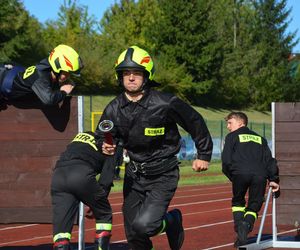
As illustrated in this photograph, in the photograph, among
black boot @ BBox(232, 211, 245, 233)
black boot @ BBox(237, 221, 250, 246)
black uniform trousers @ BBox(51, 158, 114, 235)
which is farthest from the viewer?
black boot @ BBox(232, 211, 245, 233)

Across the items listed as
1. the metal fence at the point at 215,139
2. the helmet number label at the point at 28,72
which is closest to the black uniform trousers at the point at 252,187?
the helmet number label at the point at 28,72

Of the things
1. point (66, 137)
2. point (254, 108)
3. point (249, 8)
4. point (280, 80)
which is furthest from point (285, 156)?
point (249, 8)

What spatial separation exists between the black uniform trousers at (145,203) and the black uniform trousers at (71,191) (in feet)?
1.47

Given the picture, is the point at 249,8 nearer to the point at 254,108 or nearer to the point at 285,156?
the point at 254,108

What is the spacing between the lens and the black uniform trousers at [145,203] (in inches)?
278

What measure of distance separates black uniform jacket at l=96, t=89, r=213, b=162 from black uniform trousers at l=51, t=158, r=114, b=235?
701 mm

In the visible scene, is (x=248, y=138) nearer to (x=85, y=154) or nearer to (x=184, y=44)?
(x=85, y=154)

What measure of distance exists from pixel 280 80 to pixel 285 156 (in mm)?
71507

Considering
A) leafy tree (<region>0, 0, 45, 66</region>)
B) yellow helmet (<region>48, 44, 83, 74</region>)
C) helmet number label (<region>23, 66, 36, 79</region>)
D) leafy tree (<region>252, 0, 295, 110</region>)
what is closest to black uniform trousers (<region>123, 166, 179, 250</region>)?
yellow helmet (<region>48, 44, 83, 74</region>)

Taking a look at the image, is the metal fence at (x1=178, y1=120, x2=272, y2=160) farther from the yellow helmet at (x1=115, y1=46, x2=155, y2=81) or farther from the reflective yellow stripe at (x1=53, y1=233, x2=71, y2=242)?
the yellow helmet at (x1=115, y1=46, x2=155, y2=81)

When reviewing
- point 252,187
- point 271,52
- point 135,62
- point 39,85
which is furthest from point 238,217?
point 271,52

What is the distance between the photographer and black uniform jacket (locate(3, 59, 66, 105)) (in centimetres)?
808

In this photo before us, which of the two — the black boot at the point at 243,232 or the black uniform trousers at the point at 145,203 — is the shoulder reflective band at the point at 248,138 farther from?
the black uniform trousers at the point at 145,203

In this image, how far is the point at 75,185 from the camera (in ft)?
25.2
